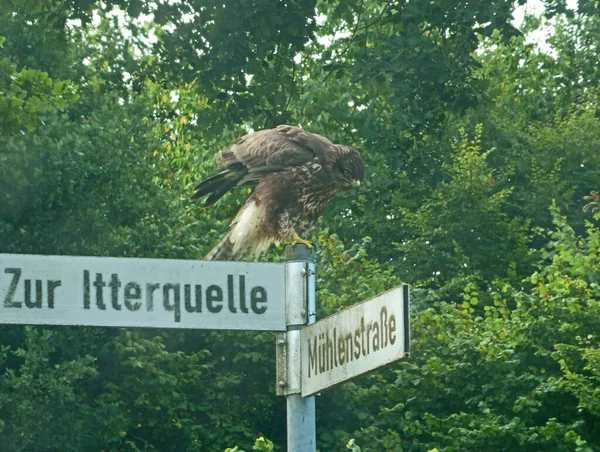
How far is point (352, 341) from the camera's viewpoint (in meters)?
3.83

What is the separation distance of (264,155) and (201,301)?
8.20ft

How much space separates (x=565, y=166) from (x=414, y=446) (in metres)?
10.8

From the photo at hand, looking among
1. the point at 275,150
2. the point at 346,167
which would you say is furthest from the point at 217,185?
the point at 346,167

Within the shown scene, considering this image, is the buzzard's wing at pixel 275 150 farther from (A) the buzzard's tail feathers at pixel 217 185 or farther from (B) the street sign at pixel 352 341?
(B) the street sign at pixel 352 341

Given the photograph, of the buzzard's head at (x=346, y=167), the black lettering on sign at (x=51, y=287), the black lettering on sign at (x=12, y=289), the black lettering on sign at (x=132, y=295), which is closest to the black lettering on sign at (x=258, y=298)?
the black lettering on sign at (x=132, y=295)

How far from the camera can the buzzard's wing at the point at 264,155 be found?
20.8 feet

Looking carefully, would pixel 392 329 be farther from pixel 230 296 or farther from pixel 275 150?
pixel 275 150

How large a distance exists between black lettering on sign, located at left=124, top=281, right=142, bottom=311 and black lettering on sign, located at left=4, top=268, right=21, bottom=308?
344 millimetres

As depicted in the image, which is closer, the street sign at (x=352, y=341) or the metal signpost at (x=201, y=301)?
the street sign at (x=352, y=341)

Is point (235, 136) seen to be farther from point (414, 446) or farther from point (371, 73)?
point (371, 73)

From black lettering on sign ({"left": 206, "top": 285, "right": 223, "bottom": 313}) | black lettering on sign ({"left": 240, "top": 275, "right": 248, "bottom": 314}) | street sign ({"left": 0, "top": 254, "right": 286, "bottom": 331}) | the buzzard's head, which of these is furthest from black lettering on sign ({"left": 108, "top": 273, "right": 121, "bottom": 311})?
the buzzard's head

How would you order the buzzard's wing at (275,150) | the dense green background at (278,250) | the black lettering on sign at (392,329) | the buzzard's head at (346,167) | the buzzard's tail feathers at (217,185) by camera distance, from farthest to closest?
the dense green background at (278,250)
the buzzard's head at (346,167)
the buzzard's wing at (275,150)
the buzzard's tail feathers at (217,185)
the black lettering on sign at (392,329)

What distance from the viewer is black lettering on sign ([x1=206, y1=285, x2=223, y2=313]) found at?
402cm

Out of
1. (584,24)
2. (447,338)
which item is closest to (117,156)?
(447,338)
